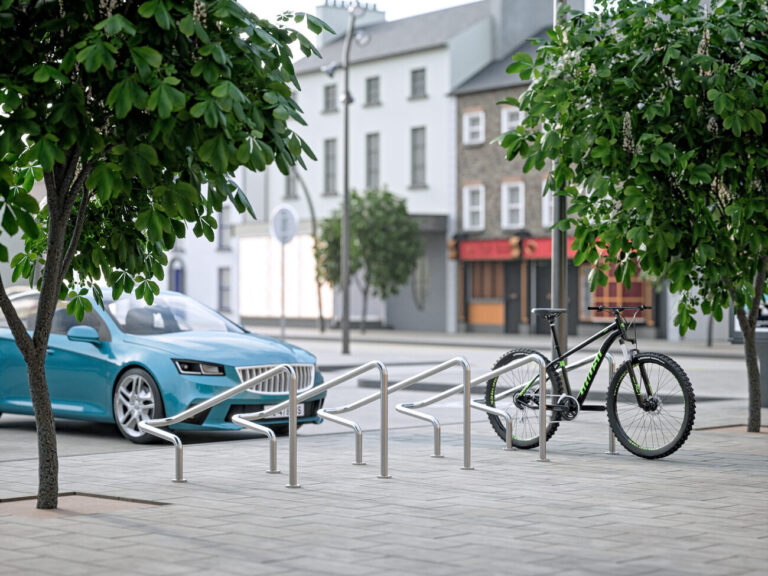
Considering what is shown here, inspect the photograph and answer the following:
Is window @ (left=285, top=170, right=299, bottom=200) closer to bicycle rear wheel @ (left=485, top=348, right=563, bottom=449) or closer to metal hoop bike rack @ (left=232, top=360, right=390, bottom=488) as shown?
bicycle rear wheel @ (left=485, top=348, right=563, bottom=449)

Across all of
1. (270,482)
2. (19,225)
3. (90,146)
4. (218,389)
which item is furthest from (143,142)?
(218,389)

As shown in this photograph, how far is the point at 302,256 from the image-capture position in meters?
53.3

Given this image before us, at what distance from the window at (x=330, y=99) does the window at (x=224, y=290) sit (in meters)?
9.82

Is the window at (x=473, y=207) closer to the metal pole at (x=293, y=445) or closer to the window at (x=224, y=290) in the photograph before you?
the window at (x=224, y=290)

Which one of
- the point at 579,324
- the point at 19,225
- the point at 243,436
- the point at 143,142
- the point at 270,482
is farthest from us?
the point at 579,324

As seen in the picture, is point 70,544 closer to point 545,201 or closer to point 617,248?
point 617,248

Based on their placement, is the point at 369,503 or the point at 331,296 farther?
the point at 331,296

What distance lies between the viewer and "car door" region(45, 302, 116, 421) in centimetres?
1218

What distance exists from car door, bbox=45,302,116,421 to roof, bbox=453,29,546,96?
114ft

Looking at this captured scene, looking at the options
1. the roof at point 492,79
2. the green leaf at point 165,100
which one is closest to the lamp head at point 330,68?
the roof at point 492,79

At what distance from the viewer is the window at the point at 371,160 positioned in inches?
2040

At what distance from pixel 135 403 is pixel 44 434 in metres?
4.27

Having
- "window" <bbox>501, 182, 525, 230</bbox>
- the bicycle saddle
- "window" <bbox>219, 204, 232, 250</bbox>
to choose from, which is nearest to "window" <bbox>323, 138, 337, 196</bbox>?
"window" <bbox>219, 204, 232, 250</bbox>

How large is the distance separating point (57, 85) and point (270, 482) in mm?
3435
